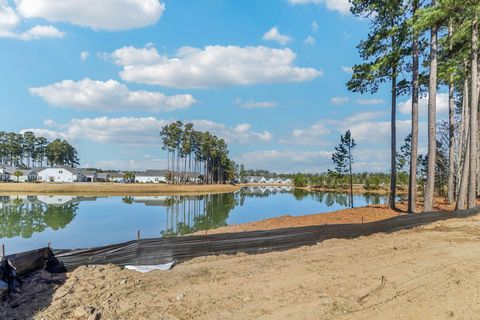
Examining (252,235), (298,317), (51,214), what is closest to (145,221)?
(51,214)

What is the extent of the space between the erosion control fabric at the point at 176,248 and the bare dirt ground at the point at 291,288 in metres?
0.29

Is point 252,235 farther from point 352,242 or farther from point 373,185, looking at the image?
point 373,185

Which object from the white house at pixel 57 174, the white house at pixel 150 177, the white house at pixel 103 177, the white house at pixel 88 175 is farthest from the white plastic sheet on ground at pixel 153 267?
the white house at pixel 103 177

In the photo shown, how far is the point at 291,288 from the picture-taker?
5977 mm

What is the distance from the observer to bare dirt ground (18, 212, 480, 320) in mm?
5125

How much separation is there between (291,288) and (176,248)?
301 centimetres

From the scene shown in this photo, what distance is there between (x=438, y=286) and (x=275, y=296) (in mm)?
2820

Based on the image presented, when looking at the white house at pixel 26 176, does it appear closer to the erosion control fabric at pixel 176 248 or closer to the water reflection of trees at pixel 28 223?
the water reflection of trees at pixel 28 223

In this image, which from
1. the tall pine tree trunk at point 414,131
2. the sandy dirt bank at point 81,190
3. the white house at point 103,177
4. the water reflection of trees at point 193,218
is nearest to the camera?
the tall pine tree trunk at point 414,131

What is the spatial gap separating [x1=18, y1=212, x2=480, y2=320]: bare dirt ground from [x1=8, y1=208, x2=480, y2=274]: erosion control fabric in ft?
0.97

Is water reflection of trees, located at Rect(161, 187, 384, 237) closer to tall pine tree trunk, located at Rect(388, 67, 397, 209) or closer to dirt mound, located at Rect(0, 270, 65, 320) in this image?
tall pine tree trunk, located at Rect(388, 67, 397, 209)

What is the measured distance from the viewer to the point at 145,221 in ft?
80.4

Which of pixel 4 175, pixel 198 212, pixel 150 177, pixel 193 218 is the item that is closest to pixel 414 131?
pixel 193 218

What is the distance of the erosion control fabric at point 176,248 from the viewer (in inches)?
270
